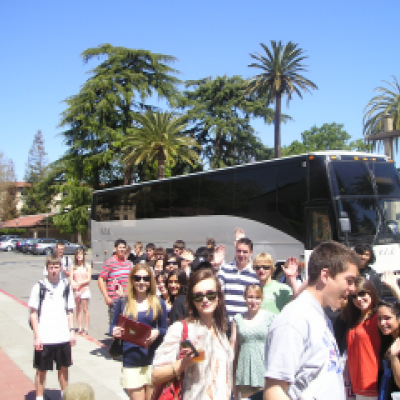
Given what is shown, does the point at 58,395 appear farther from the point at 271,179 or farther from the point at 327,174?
the point at 271,179

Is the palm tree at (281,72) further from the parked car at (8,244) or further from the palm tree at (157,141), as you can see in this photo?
the parked car at (8,244)

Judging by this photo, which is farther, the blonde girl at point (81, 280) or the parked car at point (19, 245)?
the parked car at point (19, 245)

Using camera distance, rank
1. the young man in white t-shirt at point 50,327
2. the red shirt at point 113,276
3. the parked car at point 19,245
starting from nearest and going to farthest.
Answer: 1. the young man in white t-shirt at point 50,327
2. the red shirt at point 113,276
3. the parked car at point 19,245

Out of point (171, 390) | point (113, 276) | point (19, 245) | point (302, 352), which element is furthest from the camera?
point (19, 245)

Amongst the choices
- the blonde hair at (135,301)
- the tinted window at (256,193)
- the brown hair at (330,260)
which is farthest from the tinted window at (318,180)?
the brown hair at (330,260)

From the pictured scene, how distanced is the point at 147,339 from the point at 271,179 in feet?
32.6

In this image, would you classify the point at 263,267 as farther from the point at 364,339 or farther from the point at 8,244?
the point at 8,244

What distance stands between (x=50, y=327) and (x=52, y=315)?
0.46ft

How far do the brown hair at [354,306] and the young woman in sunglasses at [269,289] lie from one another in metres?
0.86

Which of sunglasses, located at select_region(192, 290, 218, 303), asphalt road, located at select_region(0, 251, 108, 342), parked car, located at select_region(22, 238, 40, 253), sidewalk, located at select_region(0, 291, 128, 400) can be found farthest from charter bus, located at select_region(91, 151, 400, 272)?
parked car, located at select_region(22, 238, 40, 253)

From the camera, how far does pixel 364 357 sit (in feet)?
13.7

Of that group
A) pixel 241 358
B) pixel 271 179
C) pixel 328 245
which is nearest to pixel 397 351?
pixel 241 358

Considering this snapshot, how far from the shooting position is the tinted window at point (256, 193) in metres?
14.0

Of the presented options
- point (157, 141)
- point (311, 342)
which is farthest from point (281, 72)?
point (311, 342)
